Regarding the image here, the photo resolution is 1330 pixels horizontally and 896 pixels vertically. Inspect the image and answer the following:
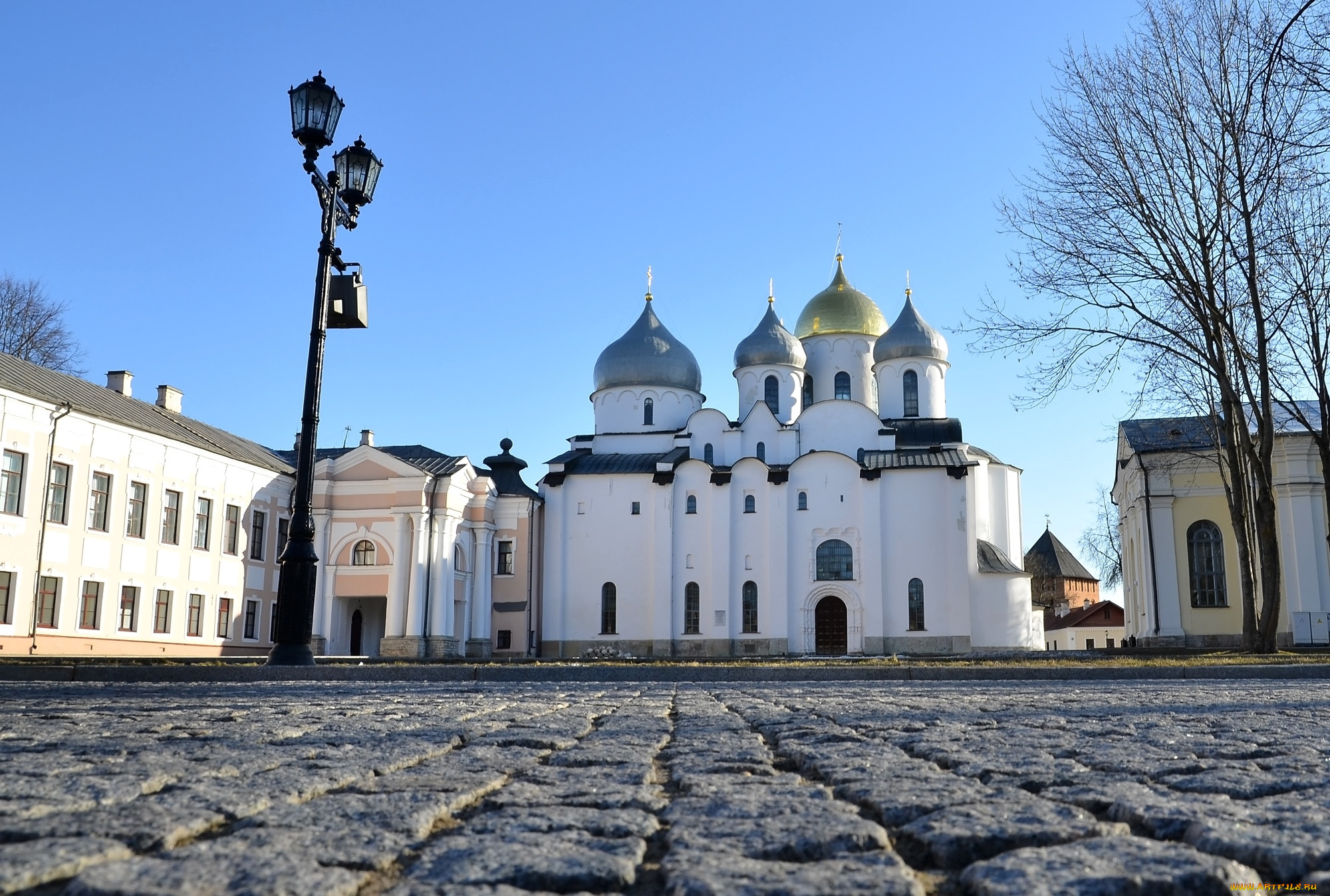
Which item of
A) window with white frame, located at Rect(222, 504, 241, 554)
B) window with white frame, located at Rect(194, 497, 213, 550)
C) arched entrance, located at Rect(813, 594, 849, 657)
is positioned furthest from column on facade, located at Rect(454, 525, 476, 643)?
arched entrance, located at Rect(813, 594, 849, 657)

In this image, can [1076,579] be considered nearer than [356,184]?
No

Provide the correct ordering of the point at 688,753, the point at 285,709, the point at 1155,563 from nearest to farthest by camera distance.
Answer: the point at 688,753 < the point at 285,709 < the point at 1155,563

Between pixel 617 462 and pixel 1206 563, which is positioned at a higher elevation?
pixel 617 462

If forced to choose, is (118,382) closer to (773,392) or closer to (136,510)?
(136,510)

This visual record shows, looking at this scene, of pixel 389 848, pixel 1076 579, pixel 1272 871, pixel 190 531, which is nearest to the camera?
pixel 1272 871

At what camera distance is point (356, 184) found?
14.8 metres

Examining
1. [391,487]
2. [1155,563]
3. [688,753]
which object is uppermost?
[391,487]

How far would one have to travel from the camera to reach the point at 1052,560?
85562 mm

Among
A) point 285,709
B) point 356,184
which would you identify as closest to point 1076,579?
point 356,184

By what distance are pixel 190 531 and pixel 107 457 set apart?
4.22 metres

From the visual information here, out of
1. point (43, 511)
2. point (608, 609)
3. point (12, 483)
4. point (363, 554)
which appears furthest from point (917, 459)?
point (12, 483)

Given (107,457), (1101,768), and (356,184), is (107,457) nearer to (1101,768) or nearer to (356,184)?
(356,184)

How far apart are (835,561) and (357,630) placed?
18500 millimetres

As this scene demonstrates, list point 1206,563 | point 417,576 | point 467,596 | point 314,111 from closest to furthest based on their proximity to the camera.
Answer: point 314,111 < point 1206,563 < point 417,576 < point 467,596
